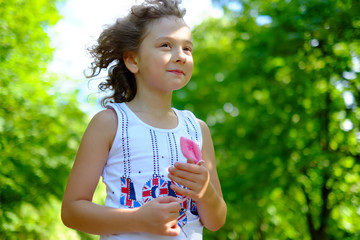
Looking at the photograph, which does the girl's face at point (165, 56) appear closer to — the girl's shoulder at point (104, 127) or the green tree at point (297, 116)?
the girl's shoulder at point (104, 127)

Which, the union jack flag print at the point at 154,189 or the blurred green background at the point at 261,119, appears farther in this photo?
the blurred green background at the point at 261,119

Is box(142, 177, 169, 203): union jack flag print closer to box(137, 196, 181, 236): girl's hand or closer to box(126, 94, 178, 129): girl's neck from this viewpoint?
box(137, 196, 181, 236): girl's hand

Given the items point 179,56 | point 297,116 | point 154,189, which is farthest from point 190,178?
point 297,116

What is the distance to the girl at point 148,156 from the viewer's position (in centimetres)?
161

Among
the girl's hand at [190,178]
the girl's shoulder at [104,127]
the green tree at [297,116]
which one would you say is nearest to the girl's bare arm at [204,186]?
the girl's hand at [190,178]

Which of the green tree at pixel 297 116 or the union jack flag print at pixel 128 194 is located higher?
the union jack flag print at pixel 128 194

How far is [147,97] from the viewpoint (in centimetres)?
195

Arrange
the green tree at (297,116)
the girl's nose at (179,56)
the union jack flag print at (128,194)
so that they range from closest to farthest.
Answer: the union jack flag print at (128,194) → the girl's nose at (179,56) → the green tree at (297,116)

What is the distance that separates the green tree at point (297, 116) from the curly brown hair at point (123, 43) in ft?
10.9

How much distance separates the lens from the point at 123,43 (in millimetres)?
2027

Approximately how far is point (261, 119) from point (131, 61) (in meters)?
→ 5.89

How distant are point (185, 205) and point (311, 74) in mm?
5325

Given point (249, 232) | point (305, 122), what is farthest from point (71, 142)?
point (249, 232)

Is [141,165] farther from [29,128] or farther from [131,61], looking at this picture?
[29,128]
